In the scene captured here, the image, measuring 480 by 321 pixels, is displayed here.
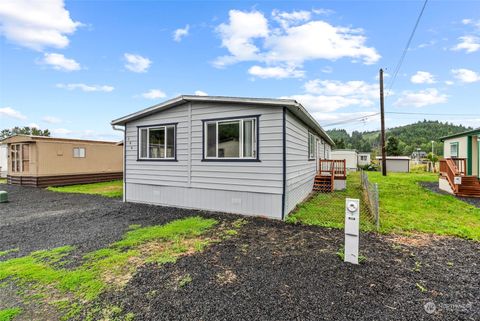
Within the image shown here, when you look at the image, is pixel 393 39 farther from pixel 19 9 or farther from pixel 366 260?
pixel 19 9

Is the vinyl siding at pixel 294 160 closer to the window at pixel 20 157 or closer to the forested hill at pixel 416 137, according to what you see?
the window at pixel 20 157

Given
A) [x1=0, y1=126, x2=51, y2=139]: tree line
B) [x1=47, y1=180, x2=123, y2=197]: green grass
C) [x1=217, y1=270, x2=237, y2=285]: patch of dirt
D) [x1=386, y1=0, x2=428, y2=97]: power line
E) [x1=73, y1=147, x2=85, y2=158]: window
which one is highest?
[x1=386, y1=0, x2=428, y2=97]: power line

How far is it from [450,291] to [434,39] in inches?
487

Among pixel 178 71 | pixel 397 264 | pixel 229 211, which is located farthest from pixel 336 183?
pixel 178 71

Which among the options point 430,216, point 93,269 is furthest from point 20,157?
point 430,216

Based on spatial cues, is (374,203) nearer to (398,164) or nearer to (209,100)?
(209,100)

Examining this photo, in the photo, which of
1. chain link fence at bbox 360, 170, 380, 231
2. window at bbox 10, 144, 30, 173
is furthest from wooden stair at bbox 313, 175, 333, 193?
window at bbox 10, 144, 30, 173

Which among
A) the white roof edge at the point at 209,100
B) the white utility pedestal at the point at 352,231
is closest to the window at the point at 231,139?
the white roof edge at the point at 209,100

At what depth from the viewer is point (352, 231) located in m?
3.67

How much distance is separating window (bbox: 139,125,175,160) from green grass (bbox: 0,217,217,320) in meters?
3.55

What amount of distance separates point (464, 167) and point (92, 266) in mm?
15420

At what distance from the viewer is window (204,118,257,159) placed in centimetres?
675

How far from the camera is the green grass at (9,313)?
239 cm

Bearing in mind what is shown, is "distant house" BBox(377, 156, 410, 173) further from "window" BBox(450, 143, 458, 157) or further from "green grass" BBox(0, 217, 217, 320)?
"green grass" BBox(0, 217, 217, 320)
